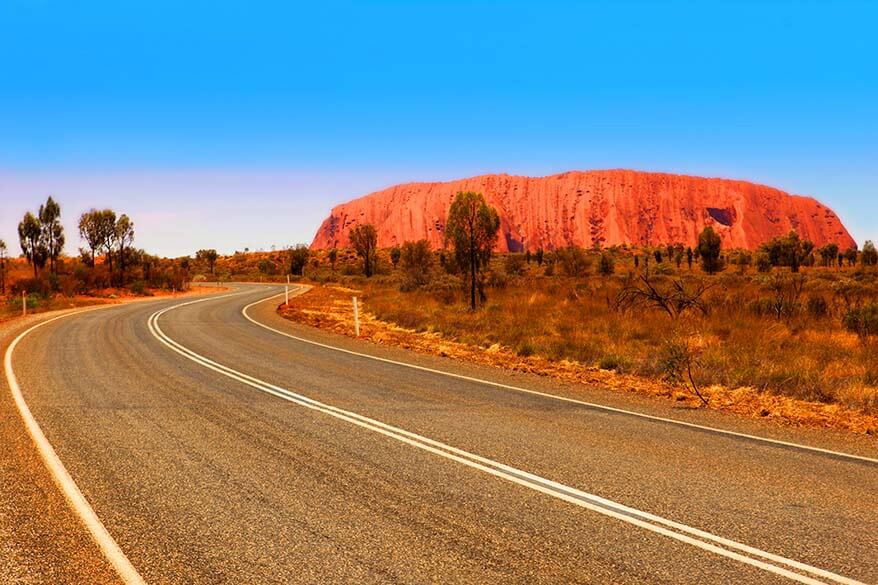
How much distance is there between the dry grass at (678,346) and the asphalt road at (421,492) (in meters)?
1.71

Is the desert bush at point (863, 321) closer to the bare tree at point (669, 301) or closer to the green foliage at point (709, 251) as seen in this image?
the bare tree at point (669, 301)

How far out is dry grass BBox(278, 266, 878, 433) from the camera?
8.54m

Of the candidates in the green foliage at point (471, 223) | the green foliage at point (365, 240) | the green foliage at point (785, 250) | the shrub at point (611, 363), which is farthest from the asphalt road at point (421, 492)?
the green foliage at point (785, 250)

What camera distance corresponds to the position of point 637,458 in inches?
223

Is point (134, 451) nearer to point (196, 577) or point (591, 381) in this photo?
point (196, 577)

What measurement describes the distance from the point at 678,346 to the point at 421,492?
28.1ft

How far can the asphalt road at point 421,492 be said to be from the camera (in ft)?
11.6

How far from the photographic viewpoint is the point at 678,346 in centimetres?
1143

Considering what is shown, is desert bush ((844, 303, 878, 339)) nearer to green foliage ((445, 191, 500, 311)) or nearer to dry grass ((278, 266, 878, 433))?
dry grass ((278, 266, 878, 433))

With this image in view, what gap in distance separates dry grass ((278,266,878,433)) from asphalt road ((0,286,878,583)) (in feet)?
5.61

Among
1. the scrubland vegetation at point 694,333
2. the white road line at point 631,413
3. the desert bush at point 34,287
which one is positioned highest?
the desert bush at point 34,287

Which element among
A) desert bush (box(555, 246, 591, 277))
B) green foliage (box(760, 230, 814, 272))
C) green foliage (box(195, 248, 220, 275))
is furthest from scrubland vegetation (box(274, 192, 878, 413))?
green foliage (box(195, 248, 220, 275))

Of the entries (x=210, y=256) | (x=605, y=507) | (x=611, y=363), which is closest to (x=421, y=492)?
(x=605, y=507)

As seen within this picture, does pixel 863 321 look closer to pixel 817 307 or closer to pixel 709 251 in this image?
pixel 817 307
